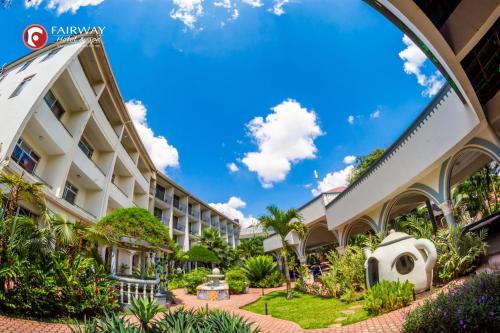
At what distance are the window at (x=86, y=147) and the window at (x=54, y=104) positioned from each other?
2542 mm

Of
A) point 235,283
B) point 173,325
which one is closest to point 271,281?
point 235,283

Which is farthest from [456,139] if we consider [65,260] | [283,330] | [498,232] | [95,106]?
[95,106]

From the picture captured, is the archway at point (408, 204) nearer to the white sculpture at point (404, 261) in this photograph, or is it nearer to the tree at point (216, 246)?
the white sculpture at point (404, 261)

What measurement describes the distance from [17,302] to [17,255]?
0.99 meters

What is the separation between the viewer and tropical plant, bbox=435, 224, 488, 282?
28.2 ft

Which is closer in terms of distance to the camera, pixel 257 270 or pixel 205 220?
pixel 257 270

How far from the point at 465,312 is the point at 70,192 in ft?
58.6

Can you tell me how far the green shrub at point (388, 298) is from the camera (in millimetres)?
7461

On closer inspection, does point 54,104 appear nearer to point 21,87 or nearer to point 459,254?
point 21,87

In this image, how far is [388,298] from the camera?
7.53 m

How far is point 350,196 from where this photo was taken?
1667 centimetres

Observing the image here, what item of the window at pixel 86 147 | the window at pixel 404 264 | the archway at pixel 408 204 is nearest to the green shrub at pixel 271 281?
the archway at pixel 408 204

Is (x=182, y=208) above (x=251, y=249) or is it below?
above

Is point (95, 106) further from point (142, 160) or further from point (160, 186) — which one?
point (160, 186)
